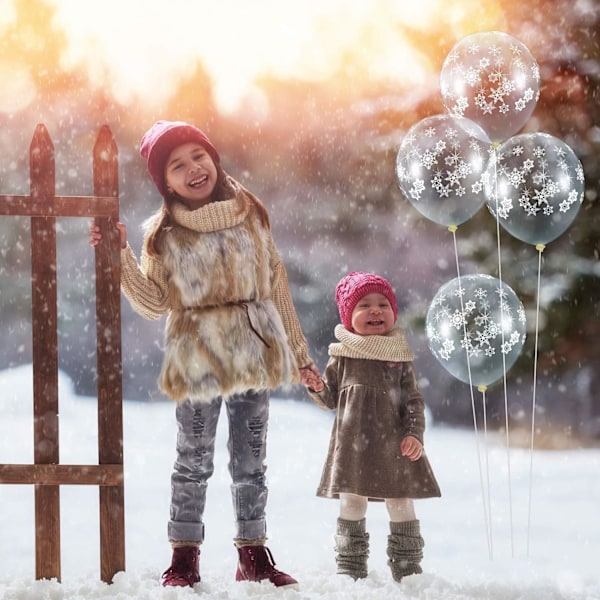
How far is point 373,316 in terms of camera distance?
328 centimetres

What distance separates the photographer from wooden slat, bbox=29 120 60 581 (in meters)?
3.07

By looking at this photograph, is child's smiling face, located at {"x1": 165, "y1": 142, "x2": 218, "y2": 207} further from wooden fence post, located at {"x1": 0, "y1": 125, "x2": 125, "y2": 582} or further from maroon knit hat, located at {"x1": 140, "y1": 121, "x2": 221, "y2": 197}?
wooden fence post, located at {"x1": 0, "y1": 125, "x2": 125, "y2": 582}

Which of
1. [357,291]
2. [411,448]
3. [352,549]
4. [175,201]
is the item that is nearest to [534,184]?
[357,291]

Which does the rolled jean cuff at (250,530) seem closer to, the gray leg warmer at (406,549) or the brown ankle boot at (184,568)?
the brown ankle boot at (184,568)

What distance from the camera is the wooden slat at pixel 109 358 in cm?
306

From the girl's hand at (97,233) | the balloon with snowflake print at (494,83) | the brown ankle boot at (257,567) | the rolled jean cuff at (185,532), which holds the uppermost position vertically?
the balloon with snowflake print at (494,83)

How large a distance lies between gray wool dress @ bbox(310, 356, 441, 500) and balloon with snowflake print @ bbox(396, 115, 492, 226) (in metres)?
0.61

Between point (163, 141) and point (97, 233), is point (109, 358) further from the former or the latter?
point (163, 141)

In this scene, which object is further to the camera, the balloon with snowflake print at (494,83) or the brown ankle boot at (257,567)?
the balloon with snowflake print at (494,83)

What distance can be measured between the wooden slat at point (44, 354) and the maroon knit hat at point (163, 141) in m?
0.33

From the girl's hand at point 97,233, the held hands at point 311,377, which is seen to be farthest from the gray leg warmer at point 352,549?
the girl's hand at point 97,233

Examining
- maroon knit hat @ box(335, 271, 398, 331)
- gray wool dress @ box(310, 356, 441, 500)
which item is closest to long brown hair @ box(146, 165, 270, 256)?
maroon knit hat @ box(335, 271, 398, 331)

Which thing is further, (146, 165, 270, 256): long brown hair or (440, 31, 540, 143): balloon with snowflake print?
(440, 31, 540, 143): balloon with snowflake print

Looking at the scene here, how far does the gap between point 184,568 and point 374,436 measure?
2.56ft
